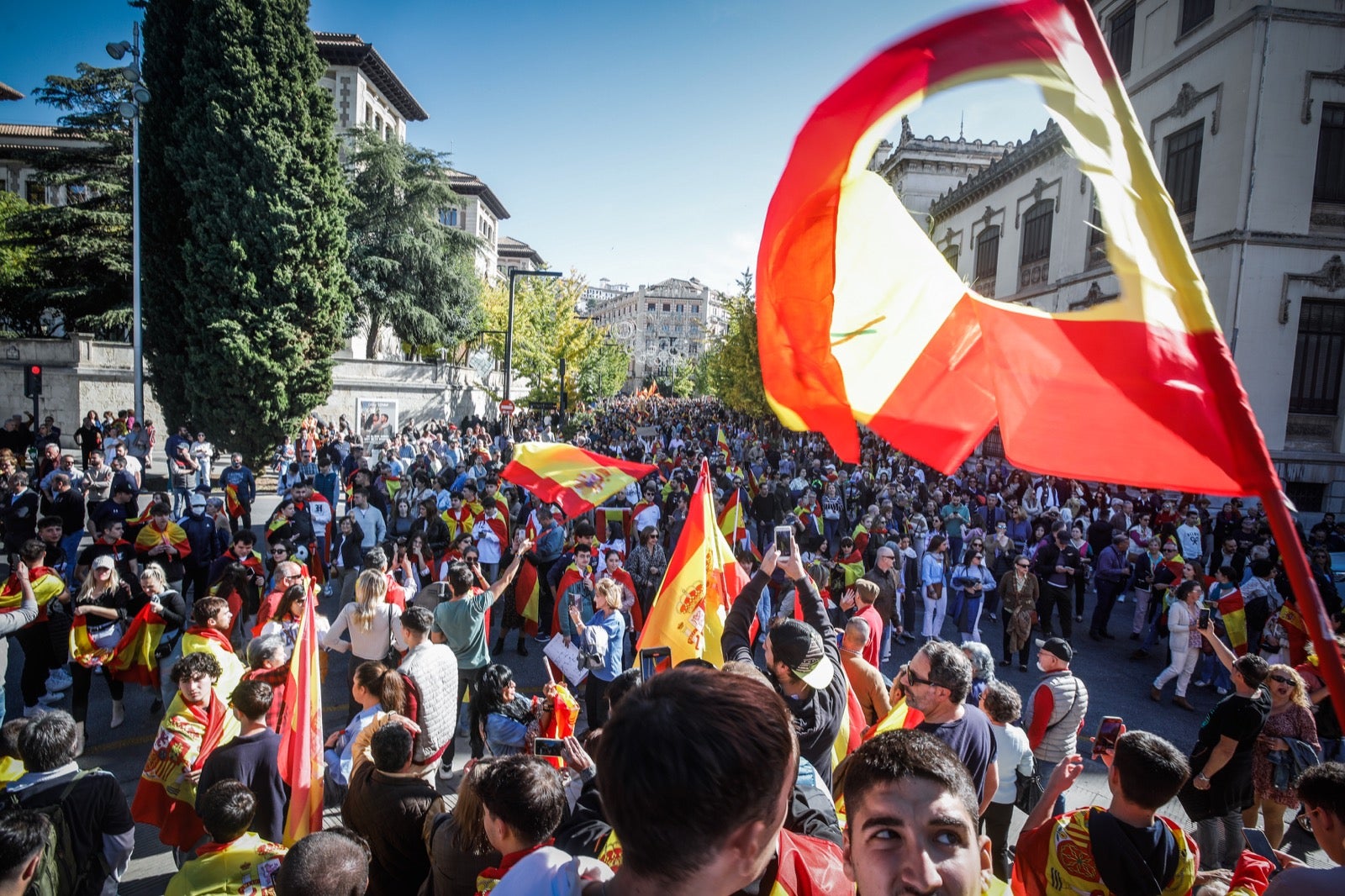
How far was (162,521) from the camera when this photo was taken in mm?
8375

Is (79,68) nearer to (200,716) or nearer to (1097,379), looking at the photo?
(200,716)

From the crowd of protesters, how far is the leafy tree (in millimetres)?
21882

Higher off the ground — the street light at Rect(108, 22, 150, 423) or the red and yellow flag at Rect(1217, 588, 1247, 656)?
the street light at Rect(108, 22, 150, 423)

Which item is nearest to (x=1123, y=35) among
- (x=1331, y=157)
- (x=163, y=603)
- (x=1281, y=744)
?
(x=1331, y=157)

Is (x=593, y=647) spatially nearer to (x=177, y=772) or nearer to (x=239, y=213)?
(x=177, y=772)

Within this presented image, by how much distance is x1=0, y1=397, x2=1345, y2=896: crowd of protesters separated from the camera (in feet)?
5.21

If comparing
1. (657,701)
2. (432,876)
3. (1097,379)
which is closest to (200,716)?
(432,876)

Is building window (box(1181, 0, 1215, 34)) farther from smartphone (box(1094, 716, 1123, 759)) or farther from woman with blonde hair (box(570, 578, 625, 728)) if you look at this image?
smartphone (box(1094, 716, 1123, 759))

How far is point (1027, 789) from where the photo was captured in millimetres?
4457

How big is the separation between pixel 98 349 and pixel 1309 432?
121 ft

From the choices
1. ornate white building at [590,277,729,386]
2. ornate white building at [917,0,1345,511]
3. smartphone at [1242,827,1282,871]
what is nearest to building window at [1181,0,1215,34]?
ornate white building at [917,0,1345,511]

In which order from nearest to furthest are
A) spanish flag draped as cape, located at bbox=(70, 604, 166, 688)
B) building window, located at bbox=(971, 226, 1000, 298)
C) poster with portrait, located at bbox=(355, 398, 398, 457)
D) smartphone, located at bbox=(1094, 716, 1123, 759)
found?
smartphone, located at bbox=(1094, 716, 1123, 759) < spanish flag draped as cape, located at bbox=(70, 604, 166, 688) < poster with portrait, located at bbox=(355, 398, 398, 457) < building window, located at bbox=(971, 226, 1000, 298)

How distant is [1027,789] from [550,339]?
3123 centimetres

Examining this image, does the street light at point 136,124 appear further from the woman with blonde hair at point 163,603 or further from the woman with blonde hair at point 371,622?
the woman with blonde hair at point 371,622
